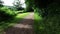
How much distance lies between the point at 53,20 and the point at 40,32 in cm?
170

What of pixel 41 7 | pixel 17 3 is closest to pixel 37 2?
pixel 41 7

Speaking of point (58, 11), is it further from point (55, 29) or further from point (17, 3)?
point (17, 3)

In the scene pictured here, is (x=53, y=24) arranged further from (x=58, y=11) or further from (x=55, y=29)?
(x=58, y=11)

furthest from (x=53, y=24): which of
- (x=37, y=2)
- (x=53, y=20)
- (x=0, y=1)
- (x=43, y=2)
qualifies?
(x=0, y=1)

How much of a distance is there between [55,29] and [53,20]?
1505 millimetres

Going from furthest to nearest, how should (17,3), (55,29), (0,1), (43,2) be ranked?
(17,3) → (0,1) → (43,2) → (55,29)

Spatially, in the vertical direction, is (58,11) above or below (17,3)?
above

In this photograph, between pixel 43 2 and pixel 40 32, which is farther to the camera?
pixel 43 2

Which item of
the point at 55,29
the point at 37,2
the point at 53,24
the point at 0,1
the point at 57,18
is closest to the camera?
the point at 55,29

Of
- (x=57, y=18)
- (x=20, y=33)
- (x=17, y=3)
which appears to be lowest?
(x=17, y=3)

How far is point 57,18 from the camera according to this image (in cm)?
1133

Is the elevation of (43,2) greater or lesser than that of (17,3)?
greater

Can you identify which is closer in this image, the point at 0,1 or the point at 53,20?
the point at 53,20

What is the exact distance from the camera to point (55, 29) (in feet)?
32.6
